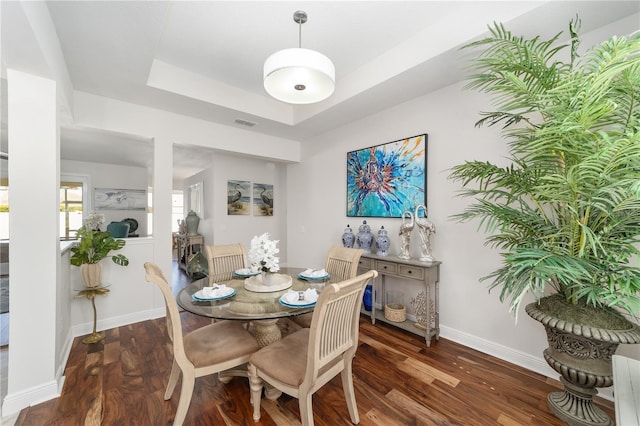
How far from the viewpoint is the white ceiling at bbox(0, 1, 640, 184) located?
174 centimetres

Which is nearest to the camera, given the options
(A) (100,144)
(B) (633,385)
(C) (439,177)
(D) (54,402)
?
(B) (633,385)

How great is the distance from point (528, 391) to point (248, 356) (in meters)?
2.08

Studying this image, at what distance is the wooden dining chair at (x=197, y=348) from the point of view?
4.89 ft

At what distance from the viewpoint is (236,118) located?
3.55 m

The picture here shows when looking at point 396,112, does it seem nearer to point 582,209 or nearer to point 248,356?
point 582,209

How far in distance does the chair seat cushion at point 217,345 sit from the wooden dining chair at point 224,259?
0.63 m

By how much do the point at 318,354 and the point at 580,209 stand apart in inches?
63.1

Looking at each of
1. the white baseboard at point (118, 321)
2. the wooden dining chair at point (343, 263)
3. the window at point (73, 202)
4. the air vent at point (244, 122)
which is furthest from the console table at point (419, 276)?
the window at point (73, 202)

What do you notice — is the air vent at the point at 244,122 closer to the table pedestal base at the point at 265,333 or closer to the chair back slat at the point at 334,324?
the table pedestal base at the point at 265,333

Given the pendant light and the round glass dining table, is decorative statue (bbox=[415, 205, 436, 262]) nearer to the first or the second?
the round glass dining table

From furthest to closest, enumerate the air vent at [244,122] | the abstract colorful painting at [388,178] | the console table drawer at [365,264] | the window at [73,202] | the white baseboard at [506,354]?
the window at [73,202] → the air vent at [244,122] → the console table drawer at [365,264] → the abstract colorful painting at [388,178] → the white baseboard at [506,354]

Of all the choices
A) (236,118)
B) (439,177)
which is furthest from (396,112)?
(236,118)

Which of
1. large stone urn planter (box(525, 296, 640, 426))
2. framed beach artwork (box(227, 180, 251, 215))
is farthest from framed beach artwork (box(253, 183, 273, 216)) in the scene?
large stone urn planter (box(525, 296, 640, 426))

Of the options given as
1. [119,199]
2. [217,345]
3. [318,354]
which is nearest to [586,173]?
[318,354]
